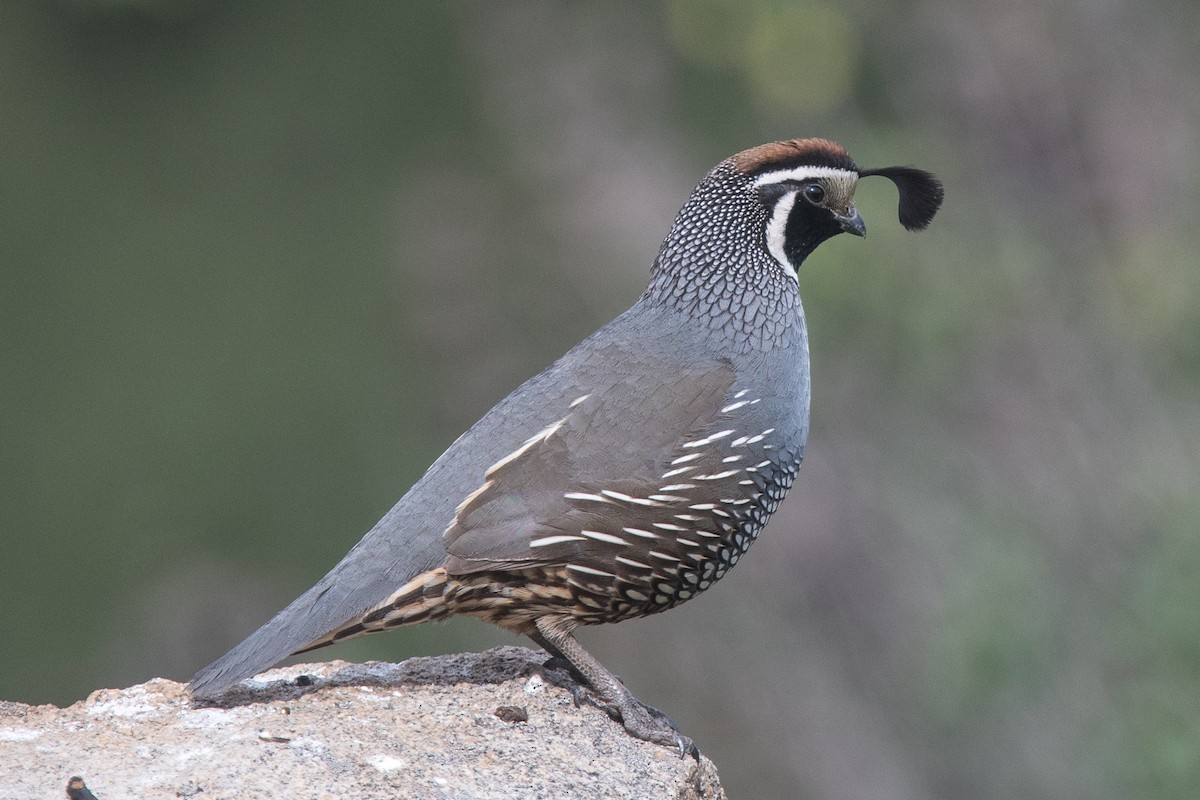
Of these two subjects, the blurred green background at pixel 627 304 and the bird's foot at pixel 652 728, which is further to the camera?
the blurred green background at pixel 627 304

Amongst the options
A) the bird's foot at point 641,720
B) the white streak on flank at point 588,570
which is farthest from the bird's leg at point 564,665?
the white streak on flank at point 588,570

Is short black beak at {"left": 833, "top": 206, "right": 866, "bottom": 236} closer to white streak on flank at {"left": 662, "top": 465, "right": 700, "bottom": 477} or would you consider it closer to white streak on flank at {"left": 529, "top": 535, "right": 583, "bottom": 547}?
white streak on flank at {"left": 662, "top": 465, "right": 700, "bottom": 477}

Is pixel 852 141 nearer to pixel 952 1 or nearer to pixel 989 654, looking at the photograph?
pixel 952 1

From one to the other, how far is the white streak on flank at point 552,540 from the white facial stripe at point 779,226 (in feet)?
3.69

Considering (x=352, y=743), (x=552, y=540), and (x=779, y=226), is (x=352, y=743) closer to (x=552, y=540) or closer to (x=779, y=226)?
(x=552, y=540)

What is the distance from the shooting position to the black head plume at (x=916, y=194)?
15.9 feet

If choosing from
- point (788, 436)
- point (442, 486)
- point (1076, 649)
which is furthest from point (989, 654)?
point (442, 486)

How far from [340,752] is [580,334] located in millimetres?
5880

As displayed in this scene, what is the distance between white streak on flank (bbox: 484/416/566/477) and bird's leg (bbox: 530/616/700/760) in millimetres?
391

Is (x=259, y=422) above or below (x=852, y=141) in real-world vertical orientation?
below

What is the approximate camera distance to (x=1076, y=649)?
6.62 metres

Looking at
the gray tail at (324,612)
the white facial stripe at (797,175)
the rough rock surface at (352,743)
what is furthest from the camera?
the white facial stripe at (797,175)

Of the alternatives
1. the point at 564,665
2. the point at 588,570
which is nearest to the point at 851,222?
the point at 588,570

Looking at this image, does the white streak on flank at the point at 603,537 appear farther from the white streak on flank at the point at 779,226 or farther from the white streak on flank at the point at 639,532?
the white streak on flank at the point at 779,226
